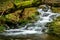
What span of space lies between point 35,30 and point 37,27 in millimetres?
627

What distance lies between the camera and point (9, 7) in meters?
19.6

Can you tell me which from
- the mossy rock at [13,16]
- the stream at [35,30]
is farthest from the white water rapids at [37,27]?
the mossy rock at [13,16]

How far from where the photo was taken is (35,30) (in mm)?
16797

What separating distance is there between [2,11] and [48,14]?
429cm

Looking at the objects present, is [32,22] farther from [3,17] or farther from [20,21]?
[3,17]

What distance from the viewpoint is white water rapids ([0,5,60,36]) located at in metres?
16.0

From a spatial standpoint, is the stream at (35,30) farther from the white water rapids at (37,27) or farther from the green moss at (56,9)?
the green moss at (56,9)

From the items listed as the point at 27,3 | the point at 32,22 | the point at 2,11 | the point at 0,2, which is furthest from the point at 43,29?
the point at 0,2

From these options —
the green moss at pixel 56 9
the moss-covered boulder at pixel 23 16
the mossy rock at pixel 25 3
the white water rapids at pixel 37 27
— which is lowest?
the white water rapids at pixel 37 27

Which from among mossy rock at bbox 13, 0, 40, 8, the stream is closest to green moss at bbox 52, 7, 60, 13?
the stream

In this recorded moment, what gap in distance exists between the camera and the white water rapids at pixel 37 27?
1602 centimetres

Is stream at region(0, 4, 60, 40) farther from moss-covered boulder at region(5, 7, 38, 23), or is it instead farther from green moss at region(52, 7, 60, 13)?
moss-covered boulder at region(5, 7, 38, 23)

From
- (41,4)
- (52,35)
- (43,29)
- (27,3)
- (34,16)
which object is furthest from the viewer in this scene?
(41,4)

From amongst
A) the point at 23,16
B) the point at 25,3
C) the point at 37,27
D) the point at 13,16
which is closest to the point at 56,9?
the point at 25,3
